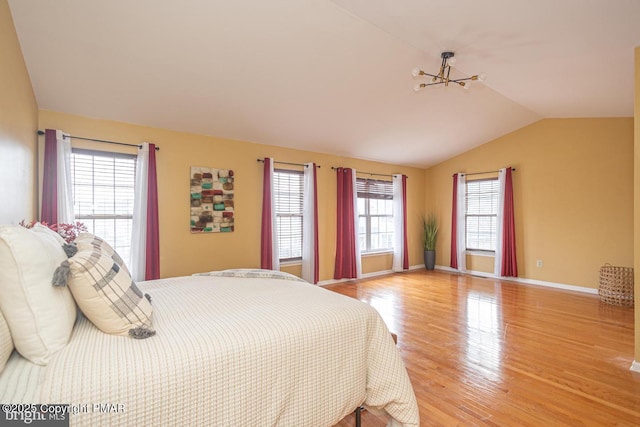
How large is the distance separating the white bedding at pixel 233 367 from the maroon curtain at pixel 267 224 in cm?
251

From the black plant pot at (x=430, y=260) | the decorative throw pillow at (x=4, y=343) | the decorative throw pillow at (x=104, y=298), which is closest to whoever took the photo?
the decorative throw pillow at (x=4, y=343)

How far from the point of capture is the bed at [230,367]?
0.94 m

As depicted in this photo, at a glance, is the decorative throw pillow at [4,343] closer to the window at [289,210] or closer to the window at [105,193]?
the window at [105,193]

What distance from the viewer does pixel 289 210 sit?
4.93 m

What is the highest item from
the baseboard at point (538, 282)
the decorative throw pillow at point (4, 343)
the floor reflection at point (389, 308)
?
the decorative throw pillow at point (4, 343)

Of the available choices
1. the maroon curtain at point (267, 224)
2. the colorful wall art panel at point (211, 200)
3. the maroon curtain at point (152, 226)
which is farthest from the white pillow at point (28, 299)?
the maroon curtain at point (267, 224)

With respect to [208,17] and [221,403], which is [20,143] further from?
[221,403]

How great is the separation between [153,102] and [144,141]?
0.61 m

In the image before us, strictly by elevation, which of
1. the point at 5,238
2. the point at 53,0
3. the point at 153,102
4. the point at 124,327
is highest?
the point at 53,0

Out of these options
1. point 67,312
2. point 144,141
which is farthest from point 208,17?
point 67,312

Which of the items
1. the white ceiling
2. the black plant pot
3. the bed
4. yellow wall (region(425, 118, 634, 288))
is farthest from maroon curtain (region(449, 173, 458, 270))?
the bed

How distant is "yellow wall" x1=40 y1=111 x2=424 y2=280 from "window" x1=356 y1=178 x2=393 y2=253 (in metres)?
0.88

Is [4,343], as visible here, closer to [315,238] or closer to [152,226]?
[152,226]

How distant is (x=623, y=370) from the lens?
2.34 meters
